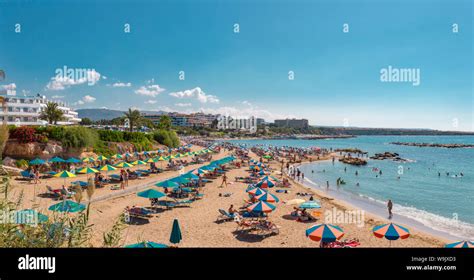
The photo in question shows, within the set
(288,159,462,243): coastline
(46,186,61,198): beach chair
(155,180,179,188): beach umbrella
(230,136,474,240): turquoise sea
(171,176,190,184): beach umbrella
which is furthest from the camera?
(230,136,474,240): turquoise sea

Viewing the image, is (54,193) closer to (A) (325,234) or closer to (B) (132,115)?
(A) (325,234)

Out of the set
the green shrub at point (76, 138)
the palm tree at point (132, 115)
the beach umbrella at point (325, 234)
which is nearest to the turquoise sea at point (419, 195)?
the beach umbrella at point (325, 234)

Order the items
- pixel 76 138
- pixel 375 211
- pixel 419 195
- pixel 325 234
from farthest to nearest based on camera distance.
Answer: pixel 76 138, pixel 419 195, pixel 375 211, pixel 325 234

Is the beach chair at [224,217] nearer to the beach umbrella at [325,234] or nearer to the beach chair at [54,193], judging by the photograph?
the beach umbrella at [325,234]

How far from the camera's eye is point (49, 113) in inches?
1516

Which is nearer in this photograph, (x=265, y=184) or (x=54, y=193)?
(x=54, y=193)

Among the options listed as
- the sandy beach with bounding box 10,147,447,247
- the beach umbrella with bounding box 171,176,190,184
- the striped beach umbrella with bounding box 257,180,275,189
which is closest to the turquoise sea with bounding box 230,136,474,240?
the sandy beach with bounding box 10,147,447,247

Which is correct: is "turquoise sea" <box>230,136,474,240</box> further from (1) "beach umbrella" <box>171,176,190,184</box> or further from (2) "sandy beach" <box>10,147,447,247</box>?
(1) "beach umbrella" <box>171,176,190,184</box>

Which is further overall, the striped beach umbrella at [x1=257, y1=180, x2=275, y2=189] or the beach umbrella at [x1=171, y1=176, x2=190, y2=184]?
the striped beach umbrella at [x1=257, y1=180, x2=275, y2=189]

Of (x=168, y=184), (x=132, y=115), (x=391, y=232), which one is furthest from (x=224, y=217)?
(x=132, y=115)
